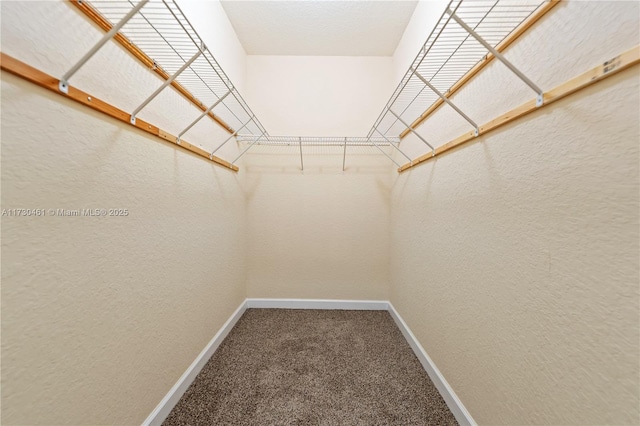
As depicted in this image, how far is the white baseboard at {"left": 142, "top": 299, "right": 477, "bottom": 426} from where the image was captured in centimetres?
108

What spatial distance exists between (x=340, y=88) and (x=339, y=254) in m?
1.72

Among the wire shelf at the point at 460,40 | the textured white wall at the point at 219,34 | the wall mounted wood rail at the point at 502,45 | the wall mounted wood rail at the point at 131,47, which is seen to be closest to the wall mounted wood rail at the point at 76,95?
the wall mounted wood rail at the point at 131,47

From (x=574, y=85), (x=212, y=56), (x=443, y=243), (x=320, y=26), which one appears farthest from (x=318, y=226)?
(x=574, y=85)

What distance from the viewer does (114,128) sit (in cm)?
84

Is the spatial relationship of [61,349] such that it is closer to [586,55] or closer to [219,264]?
[219,264]

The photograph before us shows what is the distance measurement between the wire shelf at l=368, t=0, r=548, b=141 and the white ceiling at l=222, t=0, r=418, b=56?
2.35 ft

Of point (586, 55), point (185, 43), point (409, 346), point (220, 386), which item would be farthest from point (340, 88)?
point (220, 386)

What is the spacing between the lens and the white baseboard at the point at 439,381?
1077 mm

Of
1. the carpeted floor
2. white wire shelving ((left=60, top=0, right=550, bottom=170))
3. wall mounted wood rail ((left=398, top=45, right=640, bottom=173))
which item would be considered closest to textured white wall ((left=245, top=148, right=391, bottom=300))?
the carpeted floor

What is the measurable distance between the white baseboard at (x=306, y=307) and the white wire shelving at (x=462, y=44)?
1347mm

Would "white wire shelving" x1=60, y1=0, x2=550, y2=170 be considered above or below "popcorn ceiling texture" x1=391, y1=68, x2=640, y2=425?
above

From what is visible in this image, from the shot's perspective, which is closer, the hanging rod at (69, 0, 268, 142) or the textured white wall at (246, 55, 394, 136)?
the hanging rod at (69, 0, 268, 142)

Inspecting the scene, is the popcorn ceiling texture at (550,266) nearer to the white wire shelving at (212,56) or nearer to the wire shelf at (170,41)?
the white wire shelving at (212,56)

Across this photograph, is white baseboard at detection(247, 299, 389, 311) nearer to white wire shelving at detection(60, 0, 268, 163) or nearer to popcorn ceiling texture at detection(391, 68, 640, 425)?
popcorn ceiling texture at detection(391, 68, 640, 425)
